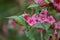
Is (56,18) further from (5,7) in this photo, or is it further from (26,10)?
(5,7)

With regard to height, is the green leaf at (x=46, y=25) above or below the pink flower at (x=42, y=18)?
below

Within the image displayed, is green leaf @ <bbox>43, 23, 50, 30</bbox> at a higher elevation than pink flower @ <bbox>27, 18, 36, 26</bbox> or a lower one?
lower

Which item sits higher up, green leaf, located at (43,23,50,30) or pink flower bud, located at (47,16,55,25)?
pink flower bud, located at (47,16,55,25)

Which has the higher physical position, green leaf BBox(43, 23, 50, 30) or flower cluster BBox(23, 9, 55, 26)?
flower cluster BBox(23, 9, 55, 26)

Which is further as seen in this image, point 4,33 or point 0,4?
point 0,4

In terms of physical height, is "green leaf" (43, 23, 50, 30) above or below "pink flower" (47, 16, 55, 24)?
below

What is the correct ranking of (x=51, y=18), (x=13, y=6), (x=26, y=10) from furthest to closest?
(x=13, y=6)
(x=26, y=10)
(x=51, y=18)

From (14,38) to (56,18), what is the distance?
1404 mm

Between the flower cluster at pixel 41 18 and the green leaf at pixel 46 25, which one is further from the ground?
the flower cluster at pixel 41 18

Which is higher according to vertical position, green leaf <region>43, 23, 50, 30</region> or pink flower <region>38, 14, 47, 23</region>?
pink flower <region>38, 14, 47, 23</region>

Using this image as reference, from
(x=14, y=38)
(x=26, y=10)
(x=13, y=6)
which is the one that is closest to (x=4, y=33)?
(x=14, y=38)

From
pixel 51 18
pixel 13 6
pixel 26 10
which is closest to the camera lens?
pixel 51 18

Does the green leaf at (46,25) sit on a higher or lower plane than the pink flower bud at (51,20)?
lower

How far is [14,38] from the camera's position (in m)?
2.77
